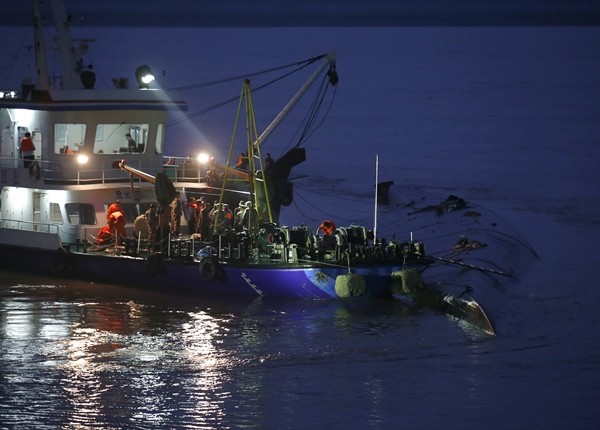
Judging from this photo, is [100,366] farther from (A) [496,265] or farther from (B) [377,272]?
(A) [496,265]

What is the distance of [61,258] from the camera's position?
114ft

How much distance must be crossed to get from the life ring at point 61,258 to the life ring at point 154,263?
9.44 feet

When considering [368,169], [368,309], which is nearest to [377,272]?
[368,309]

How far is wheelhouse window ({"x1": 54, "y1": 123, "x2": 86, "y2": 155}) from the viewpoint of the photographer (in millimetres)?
35688

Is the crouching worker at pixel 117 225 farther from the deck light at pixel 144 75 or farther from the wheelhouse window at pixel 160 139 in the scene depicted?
the deck light at pixel 144 75

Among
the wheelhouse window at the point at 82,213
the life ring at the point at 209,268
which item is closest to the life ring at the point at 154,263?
the life ring at the point at 209,268

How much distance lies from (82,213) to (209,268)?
533 cm

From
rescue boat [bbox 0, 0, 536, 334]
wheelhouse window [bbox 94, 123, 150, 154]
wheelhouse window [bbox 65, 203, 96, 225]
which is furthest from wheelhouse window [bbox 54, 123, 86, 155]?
wheelhouse window [bbox 65, 203, 96, 225]

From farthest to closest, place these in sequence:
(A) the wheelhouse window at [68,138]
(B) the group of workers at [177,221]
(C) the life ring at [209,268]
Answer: (A) the wheelhouse window at [68,138]
(B) the group of workers at [177,221]
(C) the life ring at [209,268]

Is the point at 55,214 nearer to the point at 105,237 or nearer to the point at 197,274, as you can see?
the point at 105,237

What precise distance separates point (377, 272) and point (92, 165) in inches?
370

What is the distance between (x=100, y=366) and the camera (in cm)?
2512

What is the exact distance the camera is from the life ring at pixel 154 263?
32.8m

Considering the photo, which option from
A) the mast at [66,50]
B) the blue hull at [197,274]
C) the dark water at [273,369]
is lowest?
the dark water at [273,369]
